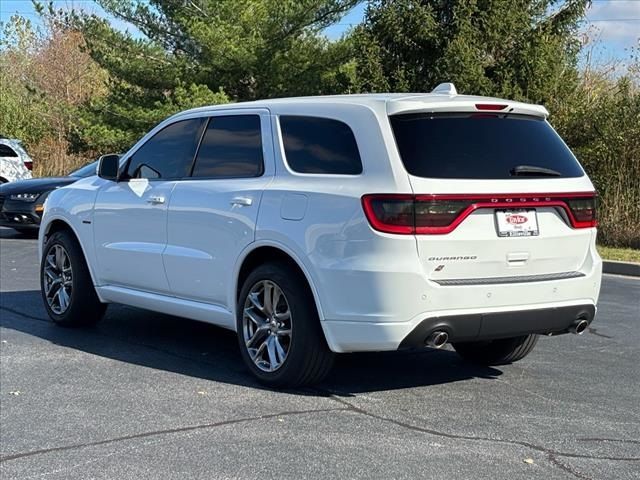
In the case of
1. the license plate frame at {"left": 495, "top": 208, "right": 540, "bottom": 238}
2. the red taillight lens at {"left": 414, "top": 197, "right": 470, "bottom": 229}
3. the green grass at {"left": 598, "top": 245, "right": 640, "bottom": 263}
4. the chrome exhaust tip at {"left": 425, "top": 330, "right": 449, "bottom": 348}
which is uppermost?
the red taillight lens at {"left": 414, "top": 197, "right": 470, "bottom": 229}

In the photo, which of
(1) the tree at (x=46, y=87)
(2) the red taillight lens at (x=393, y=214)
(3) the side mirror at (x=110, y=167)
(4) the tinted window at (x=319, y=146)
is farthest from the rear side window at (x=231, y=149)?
(1) the tree at (x=46, y=87)

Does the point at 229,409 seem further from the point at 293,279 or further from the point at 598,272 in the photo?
the point at 598,272

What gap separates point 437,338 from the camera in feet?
17.1

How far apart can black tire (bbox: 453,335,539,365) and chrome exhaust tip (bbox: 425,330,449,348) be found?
1.28m

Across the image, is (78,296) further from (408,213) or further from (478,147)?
(478,147)

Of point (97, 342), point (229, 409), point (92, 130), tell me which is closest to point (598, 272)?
point (229, 409)

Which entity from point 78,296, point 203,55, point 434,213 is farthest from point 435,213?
point 203,55

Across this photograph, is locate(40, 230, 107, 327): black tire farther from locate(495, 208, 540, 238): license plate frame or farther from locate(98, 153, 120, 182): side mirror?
locate(495, 208, 540, 238): license plate frame

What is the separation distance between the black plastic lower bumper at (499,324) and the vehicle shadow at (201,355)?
2.53 ft

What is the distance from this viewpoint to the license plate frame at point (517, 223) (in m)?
5.32

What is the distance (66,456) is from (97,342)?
2793 millimetres

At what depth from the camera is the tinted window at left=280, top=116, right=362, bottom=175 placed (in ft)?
17.9

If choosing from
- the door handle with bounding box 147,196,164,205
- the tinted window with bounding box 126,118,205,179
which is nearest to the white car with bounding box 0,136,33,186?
the tinted window with bounding box 126,118,205,179

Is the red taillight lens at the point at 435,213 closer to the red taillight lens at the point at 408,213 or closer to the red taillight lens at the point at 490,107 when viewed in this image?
the red taillight lens at the point at 408,213
